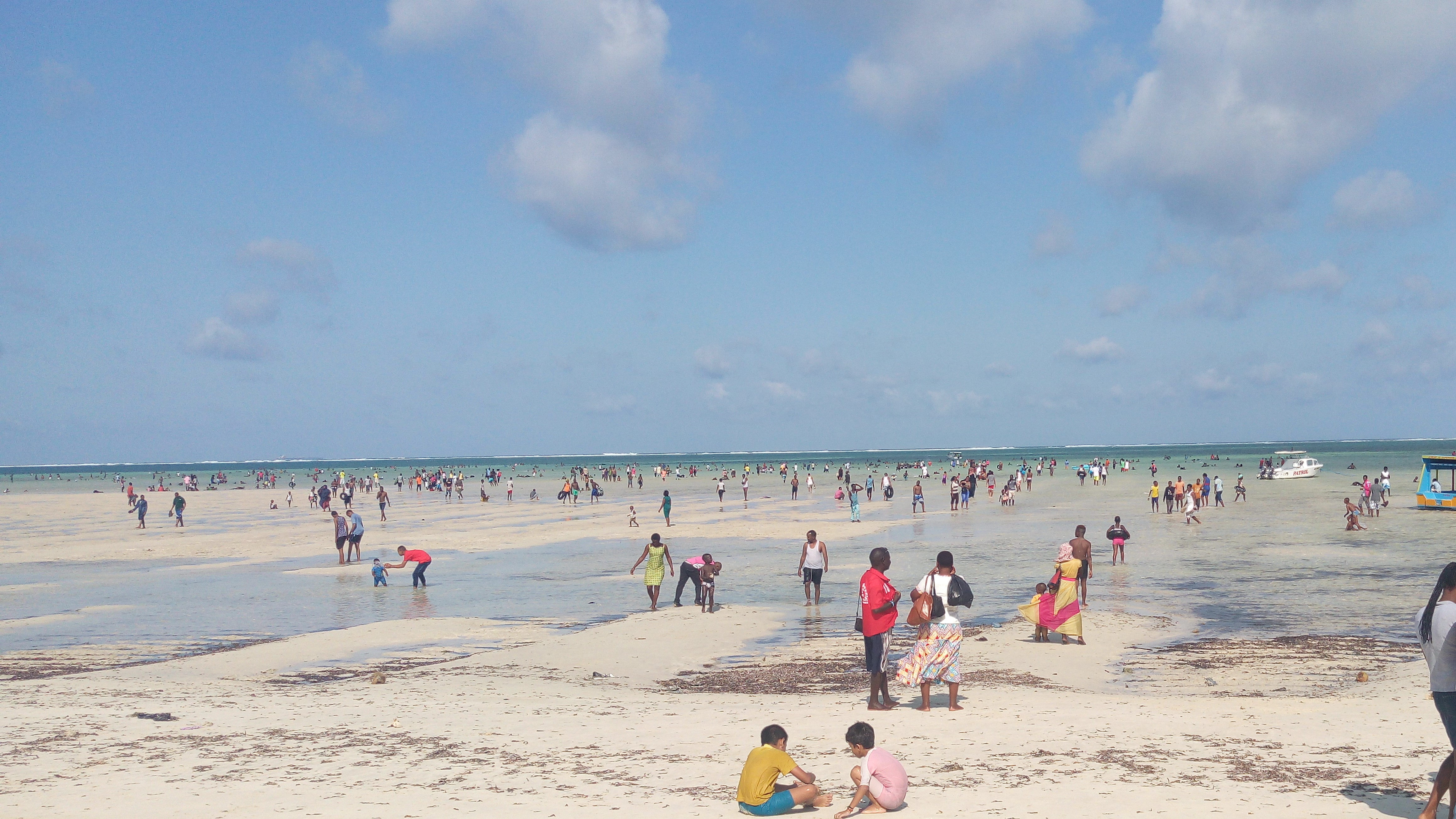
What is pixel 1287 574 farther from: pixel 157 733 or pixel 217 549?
pixel 217 549

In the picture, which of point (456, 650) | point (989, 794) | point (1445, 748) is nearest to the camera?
point (989, 794)

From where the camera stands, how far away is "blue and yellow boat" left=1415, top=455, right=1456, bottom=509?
38.8 metres

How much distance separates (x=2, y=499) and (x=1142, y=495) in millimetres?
82521

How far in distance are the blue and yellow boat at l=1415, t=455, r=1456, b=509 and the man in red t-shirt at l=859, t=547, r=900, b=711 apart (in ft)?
124

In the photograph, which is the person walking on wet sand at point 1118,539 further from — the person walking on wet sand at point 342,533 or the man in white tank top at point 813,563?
the person walking on wet sand at point 342,533

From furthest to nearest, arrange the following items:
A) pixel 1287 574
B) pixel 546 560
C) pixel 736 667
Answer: pixel 546 560 < pixel 1287 574 < pixel 736 667

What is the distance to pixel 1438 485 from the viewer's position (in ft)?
131

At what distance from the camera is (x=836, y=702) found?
36.6ft

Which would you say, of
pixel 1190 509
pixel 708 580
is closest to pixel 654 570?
pixel 708 580

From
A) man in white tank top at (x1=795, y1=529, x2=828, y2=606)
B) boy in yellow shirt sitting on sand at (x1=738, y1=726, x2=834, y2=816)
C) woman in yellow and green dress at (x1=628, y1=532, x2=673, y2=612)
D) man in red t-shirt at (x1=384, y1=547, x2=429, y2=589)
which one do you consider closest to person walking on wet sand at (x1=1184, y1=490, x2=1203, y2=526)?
man in white tank top at (x1=795, y1=529, x2=828, y2=606)

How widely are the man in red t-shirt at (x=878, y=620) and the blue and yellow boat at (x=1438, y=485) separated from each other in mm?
37881

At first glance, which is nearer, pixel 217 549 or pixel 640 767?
pixel 640 767

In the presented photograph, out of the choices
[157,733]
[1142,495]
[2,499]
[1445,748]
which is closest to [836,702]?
[1445,748]

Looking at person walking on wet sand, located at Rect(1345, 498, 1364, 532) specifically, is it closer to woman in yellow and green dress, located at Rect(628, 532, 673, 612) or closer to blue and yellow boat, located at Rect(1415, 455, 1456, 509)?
blue and yellow boat, located at Rect(1415, 455, 1456, 509)
